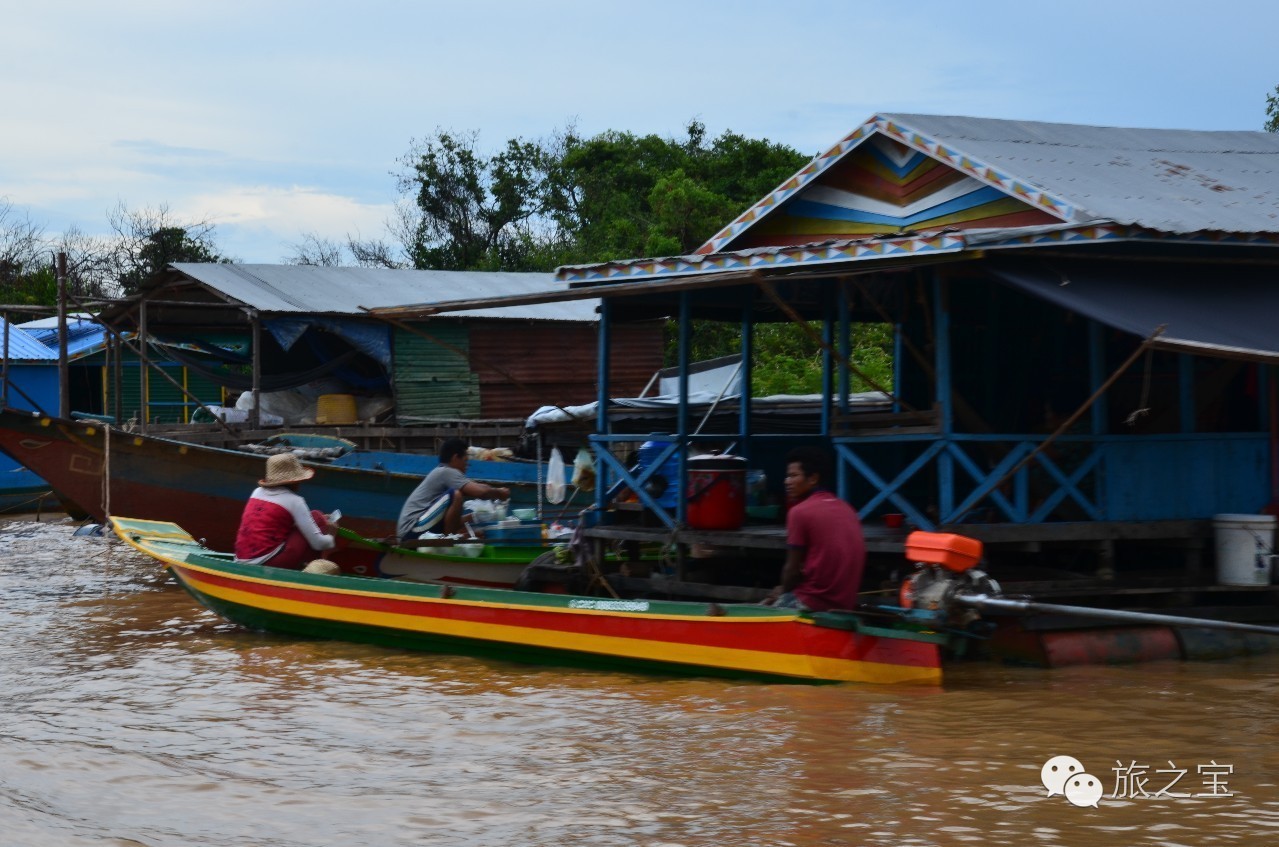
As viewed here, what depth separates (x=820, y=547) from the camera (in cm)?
802

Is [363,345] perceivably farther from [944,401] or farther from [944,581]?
[944,581]

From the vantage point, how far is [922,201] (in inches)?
415

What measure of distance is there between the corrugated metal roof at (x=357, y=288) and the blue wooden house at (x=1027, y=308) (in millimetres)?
9414

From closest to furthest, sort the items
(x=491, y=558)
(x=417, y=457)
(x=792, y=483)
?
(x=792, y=483) < (x=491, y=558) < (x=417, y=457)

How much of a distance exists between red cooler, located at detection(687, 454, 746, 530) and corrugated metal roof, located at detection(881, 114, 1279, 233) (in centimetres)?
275

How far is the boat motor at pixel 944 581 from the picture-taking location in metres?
7.52

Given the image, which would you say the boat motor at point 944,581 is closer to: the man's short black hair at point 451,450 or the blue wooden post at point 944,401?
the blue wooden post at point 944,401

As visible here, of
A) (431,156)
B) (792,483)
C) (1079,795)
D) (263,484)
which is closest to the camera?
(1079,795)

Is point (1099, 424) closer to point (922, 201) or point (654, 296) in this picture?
point (922, 201)

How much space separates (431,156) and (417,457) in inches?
851

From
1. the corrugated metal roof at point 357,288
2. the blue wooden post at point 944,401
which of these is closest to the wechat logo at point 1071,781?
the blue wooden post at point 944,401

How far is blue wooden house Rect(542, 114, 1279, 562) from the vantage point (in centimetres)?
868

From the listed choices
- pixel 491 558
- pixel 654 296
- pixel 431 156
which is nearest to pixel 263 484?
pixel 491 558

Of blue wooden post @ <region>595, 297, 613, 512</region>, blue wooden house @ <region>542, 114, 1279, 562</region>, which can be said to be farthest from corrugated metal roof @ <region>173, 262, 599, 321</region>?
blue wooden house @ <region>542, 114, 1279, 562</region>
